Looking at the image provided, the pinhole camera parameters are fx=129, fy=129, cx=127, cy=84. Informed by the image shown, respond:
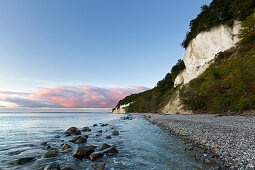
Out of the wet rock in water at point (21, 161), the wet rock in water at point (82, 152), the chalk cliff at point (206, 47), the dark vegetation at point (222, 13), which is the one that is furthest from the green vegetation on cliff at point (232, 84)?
the wet rock in water at point (21, 161)

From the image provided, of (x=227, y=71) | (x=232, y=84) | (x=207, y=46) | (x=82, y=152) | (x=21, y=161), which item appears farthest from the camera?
(x=207, y=46)

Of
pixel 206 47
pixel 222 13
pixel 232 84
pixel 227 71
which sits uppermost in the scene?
pixel 222 13

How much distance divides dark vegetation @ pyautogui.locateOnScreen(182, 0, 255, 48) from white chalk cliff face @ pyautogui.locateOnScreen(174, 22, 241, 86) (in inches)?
67.1

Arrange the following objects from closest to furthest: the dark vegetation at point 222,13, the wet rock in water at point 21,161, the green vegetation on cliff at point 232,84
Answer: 1. the wet rock in water at point 21,161
2. the green vegetation on cliff at point 232,84
3. the dark vegetation at point 222,13

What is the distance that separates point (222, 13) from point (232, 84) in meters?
28.5

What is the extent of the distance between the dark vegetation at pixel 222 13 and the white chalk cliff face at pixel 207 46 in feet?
5.59

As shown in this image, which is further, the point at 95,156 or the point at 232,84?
the point at 232,84

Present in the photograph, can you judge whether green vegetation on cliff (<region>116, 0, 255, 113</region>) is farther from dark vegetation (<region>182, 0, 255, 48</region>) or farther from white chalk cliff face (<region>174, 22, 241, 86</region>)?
white chalk cliff face (<region>174, 22, 241, 86</region>)

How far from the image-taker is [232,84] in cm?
2258

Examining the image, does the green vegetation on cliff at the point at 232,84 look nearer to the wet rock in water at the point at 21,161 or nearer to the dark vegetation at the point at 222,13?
the dark vegetation at the point at 222,13

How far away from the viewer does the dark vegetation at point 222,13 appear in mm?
33344

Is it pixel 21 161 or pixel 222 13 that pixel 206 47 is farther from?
pixel 21 161

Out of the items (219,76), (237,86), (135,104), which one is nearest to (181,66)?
(219,76)

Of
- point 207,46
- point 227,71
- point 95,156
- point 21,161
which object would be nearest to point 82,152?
point 95,156
